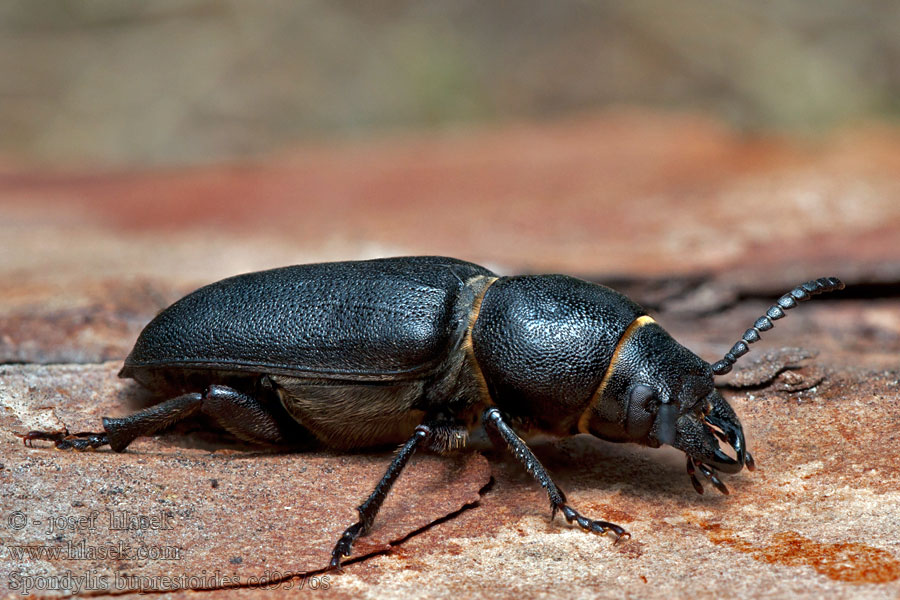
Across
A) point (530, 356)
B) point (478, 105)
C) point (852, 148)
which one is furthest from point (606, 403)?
point (478, 105)

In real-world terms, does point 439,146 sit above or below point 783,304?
above

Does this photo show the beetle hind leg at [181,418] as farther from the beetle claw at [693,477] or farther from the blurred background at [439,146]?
the beetle claw at [693,477]

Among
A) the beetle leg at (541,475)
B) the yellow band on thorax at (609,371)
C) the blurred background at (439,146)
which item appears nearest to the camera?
the beetle leg at (541,475)

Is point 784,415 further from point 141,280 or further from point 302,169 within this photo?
point 302,169

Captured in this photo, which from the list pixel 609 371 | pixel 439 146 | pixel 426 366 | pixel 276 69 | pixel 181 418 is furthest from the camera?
pixel 276 69

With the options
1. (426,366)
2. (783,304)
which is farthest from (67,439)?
(783,304)

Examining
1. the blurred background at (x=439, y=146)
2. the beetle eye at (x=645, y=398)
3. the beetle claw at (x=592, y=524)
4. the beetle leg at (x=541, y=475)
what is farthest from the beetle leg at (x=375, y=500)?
the blurred background at (x=439, y=146)

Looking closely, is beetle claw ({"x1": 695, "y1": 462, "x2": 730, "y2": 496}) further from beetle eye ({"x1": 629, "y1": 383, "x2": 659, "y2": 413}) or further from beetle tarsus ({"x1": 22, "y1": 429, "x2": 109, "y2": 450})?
beetle tarsus ({"x1": 22, "y1": 429, "x2": 109, "y2": 450})

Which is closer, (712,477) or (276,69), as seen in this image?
(712,477)

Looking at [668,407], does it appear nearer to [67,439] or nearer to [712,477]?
[712,477]
